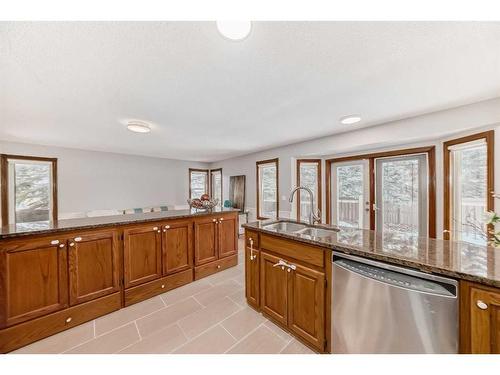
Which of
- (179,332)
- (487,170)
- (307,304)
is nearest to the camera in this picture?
(307,304)

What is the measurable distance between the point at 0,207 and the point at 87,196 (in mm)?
1251

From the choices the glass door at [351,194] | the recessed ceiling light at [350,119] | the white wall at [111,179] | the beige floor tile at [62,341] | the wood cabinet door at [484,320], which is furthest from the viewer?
the white wall at [111,179]

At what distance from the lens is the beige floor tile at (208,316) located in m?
1.71

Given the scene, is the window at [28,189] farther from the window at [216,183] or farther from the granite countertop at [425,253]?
the granite countertop at [425,253]

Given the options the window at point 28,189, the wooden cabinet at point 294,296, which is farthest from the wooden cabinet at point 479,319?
the window at point 28,189

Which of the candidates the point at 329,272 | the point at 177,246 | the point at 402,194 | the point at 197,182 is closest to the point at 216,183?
the point at 197,182

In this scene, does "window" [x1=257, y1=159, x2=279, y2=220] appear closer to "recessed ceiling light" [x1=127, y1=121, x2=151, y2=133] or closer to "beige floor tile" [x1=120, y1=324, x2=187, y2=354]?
"recessed ceiling light" [x1=127, y1=121, x2=151, y2=133]

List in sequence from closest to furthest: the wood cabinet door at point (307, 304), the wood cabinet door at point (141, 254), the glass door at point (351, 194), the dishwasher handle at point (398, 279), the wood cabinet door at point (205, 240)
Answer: the dishwasher handle at point (398, 279)
the wood cabinet door at point (307, 304)
the wood cabinet door at point (141, 254)
the wood cabinet door at point (205, 240)
the glass door at point (351, 194)

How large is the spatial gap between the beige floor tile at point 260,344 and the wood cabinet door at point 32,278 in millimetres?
1625

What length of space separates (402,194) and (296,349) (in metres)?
3.03

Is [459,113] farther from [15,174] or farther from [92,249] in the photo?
[15,174]

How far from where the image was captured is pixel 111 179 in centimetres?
480

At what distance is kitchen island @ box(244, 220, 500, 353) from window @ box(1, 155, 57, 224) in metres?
4.72

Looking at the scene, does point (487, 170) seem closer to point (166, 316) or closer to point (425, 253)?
point (425, 253)
